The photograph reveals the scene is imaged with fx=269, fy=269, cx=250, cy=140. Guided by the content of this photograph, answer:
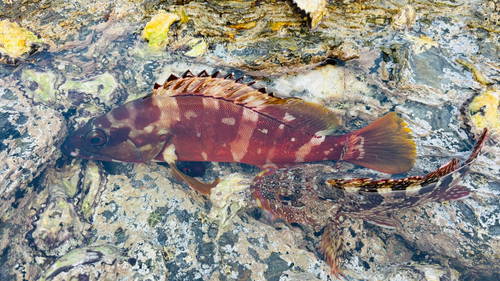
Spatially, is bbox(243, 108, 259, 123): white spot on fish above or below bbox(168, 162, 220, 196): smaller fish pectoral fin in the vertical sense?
above

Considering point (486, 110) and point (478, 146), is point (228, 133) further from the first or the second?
point (486, 110)

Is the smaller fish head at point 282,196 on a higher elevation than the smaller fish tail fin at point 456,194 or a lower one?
lower

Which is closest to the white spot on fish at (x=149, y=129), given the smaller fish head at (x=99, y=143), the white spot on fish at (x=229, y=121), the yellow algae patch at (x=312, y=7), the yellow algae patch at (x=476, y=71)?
the smaller fish head at (x=99, y=143)

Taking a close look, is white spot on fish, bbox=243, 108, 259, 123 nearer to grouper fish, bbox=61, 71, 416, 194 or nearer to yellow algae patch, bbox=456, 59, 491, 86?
grouper fish, bbox=61, 71, 416, 194

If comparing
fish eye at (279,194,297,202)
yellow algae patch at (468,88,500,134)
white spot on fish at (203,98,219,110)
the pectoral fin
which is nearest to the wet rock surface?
yellow algae patch at (468,88,500,134)

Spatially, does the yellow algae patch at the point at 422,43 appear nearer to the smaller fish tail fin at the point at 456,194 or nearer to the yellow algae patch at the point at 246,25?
the smaller fish tail fin at the point at 456,194

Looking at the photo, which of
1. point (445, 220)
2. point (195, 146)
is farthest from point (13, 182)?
point (445, 220)
